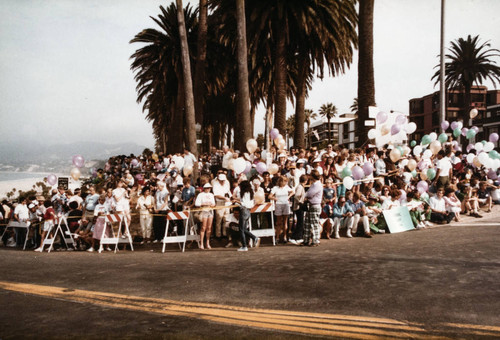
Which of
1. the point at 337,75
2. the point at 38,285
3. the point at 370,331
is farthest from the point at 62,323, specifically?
the point at 337,75

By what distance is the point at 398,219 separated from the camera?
12.7 m

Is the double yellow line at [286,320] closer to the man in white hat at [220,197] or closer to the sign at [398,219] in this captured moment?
the man in white hat at [220,197]

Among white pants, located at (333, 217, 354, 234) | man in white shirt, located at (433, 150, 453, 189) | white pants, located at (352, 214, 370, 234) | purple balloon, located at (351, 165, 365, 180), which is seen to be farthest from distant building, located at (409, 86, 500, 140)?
white pants, located at (333, 217, 354, 234)

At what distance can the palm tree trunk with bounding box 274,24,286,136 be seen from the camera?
65.0 feet

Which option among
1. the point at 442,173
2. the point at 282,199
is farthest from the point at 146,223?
the point at 442,173

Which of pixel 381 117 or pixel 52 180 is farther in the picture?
pixel 52 180

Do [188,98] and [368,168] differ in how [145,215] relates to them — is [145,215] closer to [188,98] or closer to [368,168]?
[188,98]

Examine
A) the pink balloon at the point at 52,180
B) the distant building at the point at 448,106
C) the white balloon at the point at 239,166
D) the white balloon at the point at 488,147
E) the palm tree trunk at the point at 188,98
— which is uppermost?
the distant building at the point at 448,106

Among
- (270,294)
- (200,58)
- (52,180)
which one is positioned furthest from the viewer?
(200,58)

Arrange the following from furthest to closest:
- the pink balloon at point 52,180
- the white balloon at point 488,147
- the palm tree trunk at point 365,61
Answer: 1. the white balloon at point 488,147
2. the pink balloon at point 52,180
3. the palm tree trunk at point 365,61

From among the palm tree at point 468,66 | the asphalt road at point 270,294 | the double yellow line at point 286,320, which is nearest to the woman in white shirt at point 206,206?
the asphalt road at point 270,294

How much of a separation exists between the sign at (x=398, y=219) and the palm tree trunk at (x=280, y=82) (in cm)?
855

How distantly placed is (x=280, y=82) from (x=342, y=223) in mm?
9713

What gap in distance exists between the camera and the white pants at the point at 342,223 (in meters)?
11.9
